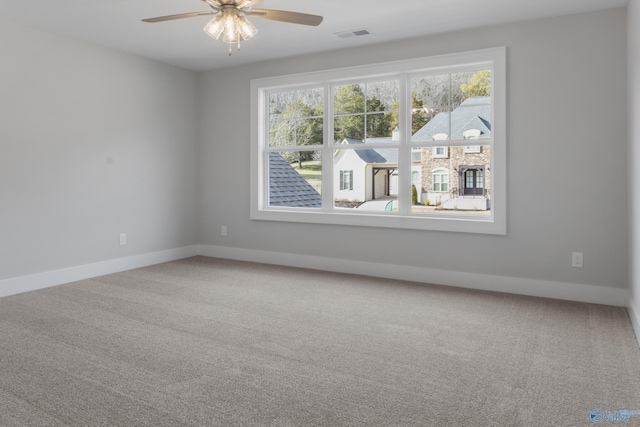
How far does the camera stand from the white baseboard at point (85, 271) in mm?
4088

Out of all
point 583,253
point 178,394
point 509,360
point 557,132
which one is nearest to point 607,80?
point 557,132

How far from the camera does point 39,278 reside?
14.0 ft

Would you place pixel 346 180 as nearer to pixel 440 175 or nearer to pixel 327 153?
pixel 327 153

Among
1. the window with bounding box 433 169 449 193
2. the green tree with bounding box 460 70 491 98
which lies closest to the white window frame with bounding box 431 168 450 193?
the window with bounding box 433 169 449 193

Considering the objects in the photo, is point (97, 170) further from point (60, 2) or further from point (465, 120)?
point (465, 120)

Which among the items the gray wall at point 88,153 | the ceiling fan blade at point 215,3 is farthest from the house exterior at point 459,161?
the gray wall at point 88,153

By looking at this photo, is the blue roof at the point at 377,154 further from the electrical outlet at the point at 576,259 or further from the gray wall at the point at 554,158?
the electrical outlet at the point at 576,259

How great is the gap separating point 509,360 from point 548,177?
6.73 ft

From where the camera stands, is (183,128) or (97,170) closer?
(97,170)

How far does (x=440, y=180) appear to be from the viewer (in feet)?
15.0

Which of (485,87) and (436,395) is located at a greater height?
(485,87)

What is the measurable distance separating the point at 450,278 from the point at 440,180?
1.00 metres

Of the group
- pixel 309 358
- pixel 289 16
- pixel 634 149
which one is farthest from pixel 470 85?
pixel 309 358

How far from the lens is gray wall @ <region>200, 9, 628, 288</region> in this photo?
3721 mm
